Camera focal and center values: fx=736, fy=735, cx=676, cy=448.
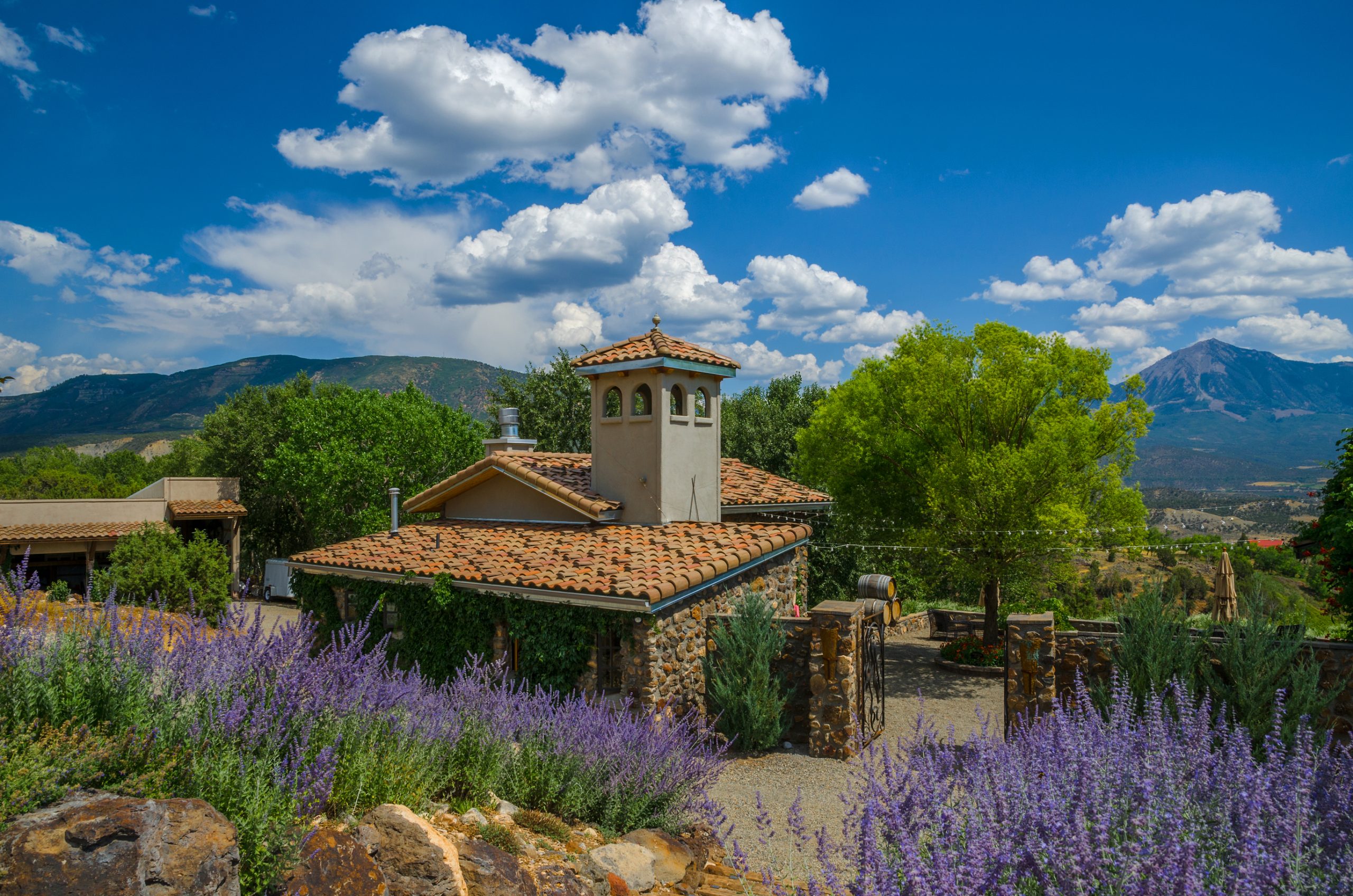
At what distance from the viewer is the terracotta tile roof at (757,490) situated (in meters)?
15.5

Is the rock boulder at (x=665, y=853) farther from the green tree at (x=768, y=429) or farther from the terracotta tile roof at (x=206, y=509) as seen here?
the terracotta tile roof at (x=206, y=509)

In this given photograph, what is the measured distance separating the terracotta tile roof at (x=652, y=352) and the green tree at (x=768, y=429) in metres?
14.3

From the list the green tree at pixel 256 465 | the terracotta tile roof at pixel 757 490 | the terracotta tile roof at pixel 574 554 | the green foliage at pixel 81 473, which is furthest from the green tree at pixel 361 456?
the green foliage at pixel 81 473

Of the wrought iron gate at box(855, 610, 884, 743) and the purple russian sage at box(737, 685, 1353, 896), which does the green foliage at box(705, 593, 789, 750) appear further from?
the purple russian sage at box(737, 685, 1353, 896)

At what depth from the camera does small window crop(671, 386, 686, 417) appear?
1396 centimetres

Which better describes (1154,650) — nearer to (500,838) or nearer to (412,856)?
(500,838)

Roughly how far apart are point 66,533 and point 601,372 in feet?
73.8

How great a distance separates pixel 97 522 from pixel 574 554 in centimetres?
2421

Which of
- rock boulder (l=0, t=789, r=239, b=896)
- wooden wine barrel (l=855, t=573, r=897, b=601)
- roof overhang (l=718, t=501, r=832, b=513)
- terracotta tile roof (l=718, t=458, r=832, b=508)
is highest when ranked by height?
terracotta tile roof (l=718, t=458, r=832, b=508)

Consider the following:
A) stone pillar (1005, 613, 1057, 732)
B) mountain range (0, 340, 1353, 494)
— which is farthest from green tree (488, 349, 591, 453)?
mountain range (0, 340, 1353, 494)

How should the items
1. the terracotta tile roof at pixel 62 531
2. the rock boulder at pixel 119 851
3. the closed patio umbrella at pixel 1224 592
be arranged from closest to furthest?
the rock boulder at pixel 119 851, the closed patio umbrella at pixel 1224 592, the terracotta tile roof at pixel 62 531

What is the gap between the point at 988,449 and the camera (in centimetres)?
1495

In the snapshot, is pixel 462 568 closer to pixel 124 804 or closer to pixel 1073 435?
pixel 124 804

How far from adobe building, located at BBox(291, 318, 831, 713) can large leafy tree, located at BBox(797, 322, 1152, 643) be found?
6.27ft
